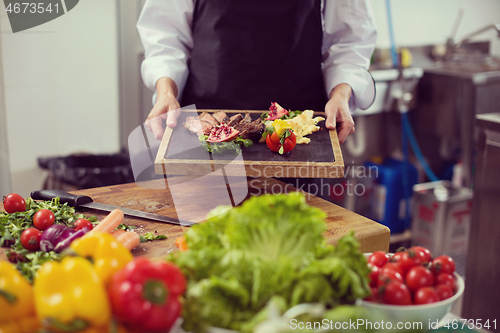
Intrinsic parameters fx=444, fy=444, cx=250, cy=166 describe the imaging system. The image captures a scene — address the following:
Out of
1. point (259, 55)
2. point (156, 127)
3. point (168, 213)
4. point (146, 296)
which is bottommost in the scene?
point (168, 213)

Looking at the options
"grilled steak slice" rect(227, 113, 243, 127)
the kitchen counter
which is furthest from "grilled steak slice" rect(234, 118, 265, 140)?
the kitchen counter

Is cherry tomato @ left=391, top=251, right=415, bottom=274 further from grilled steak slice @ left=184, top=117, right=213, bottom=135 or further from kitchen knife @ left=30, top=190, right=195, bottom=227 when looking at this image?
grilled steak slice @ left=184, top=117, right=213, bottom=135

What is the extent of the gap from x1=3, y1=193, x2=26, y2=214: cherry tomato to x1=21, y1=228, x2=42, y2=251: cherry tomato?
0.21 metres

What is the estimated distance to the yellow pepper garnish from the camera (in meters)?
1.35

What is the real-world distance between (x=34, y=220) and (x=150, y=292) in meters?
0.65

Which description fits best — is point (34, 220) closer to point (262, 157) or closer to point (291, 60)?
point (262, 157)

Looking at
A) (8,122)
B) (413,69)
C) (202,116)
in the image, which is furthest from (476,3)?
(8,122)

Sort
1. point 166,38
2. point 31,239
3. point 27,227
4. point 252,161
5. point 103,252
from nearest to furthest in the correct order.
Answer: point 103,252
point 31,239
point 27,227
point 252,161
point 166,38

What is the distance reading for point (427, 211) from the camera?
2.96m

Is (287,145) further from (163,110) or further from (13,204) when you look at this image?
(13,204)

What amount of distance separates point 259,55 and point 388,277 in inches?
37.9

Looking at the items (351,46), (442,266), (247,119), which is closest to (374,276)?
(442,266)

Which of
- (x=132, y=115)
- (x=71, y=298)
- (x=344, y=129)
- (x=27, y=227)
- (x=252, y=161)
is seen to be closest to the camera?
(x=71, y=298)

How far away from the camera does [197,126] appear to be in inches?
56.4
